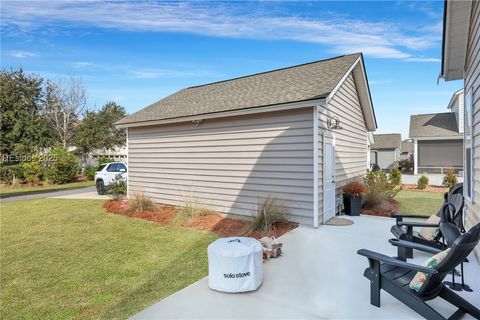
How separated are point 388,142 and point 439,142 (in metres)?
12.0

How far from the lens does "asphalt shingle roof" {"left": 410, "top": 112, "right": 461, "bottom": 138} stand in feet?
76.8

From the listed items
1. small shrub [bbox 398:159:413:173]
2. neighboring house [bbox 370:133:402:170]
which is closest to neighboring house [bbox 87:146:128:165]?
small shrub [bbox 398:159:413:173]

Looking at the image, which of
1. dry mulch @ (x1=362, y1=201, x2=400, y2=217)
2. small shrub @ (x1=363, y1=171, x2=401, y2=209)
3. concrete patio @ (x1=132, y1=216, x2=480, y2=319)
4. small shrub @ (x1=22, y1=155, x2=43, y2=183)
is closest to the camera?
concrete patio @ (x1=132, y1=216, x2=480, y2=319)

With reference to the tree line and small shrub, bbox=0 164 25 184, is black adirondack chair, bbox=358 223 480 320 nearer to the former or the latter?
small shrub, bbox=0 164 25 184

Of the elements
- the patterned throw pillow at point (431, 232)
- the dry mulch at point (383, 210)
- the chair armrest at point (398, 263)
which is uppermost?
the chair armrest at point (398, 263)

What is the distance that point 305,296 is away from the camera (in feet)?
11.6

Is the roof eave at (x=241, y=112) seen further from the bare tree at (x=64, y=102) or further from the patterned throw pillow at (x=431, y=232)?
the bare tree at (x=64, y=102)

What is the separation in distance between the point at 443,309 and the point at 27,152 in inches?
1172

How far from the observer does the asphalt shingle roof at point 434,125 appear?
2341cm

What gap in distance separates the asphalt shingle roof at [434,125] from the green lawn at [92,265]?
23.7 metres

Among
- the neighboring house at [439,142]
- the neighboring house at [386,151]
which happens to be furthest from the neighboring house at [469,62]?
the neighboring house at [386,151]

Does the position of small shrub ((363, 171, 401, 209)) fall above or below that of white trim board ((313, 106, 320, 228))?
below

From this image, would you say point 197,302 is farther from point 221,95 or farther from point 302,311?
point 221,95

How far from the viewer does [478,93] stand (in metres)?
4.64
